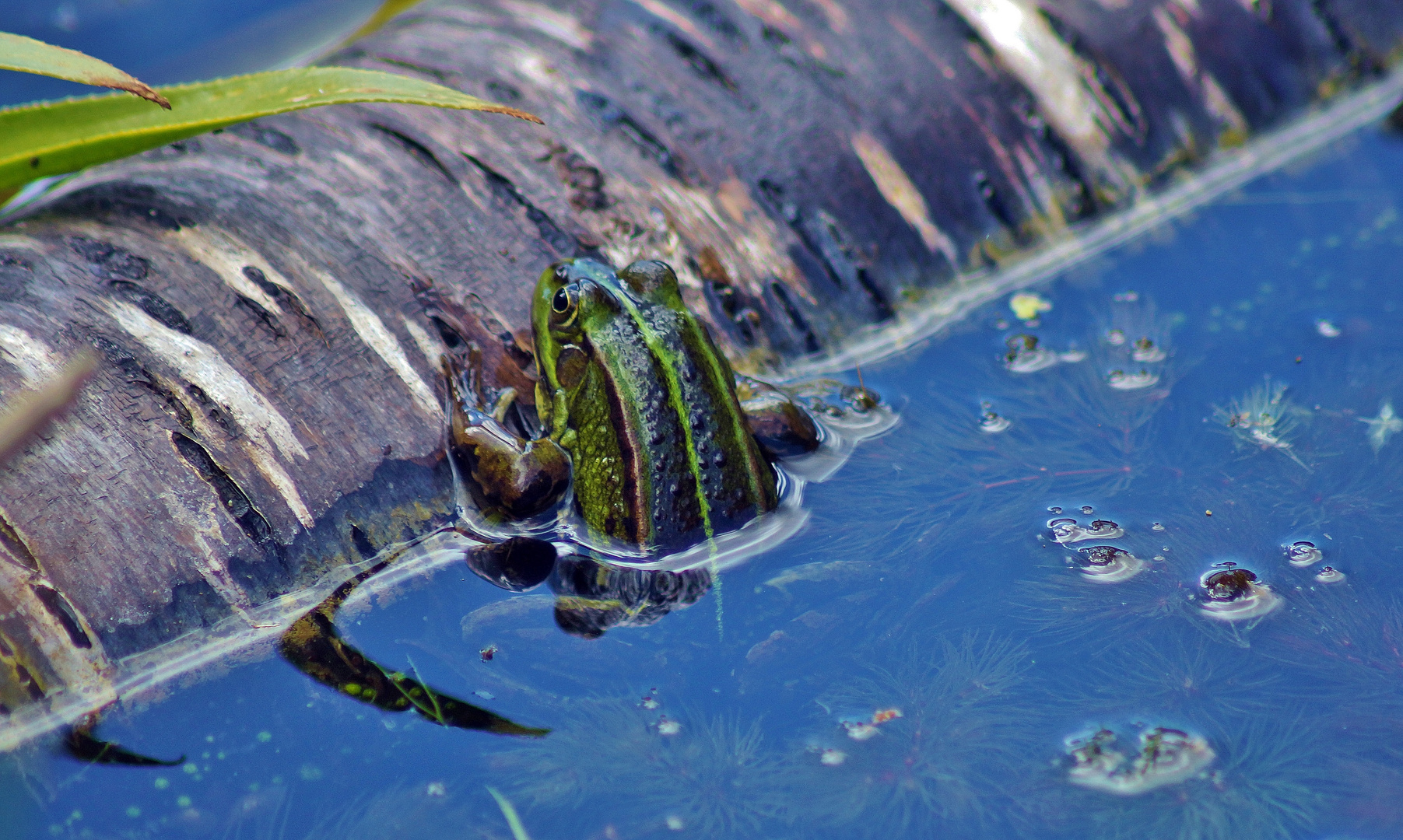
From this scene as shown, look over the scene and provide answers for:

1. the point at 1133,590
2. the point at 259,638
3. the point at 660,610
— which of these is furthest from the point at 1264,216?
the point at 259,638

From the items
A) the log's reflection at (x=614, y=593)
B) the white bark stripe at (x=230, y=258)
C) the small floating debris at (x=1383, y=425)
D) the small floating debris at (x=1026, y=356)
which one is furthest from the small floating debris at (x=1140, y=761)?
the white bark stripe at (x=230, y=258)

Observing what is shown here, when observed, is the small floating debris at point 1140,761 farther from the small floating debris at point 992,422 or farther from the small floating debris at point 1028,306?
the small floating debris at point 1028,306

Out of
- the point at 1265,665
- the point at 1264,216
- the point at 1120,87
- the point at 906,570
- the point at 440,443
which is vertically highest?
the point at 1120,87

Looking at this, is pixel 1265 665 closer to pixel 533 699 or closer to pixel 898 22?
pixel 533 699

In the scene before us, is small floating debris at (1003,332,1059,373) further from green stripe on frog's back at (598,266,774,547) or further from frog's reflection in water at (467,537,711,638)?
frog's reflection in water at (467,537,711,638)

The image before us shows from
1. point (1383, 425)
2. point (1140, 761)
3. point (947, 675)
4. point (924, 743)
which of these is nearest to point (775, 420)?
point (947, 675)

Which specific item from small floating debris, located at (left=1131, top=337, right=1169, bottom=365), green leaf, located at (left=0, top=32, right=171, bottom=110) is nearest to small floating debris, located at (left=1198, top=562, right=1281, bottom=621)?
small floating debris, located at (left=1131, top=337, right=1169, bottom=365)

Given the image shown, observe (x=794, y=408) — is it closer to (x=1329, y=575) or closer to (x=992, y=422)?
(x=992, y=422)
